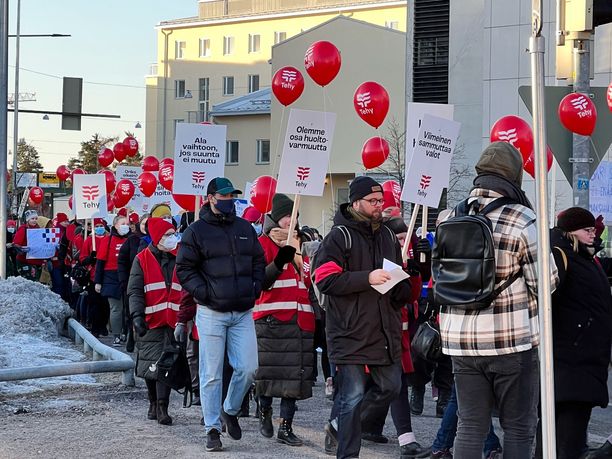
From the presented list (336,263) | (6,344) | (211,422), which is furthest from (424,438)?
(6,344)

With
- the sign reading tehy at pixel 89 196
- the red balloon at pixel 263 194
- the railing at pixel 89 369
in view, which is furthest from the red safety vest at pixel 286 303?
the sign reading tehy at pixel 89 196

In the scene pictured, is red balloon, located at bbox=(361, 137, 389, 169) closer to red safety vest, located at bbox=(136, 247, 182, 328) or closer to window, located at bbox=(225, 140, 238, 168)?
red safety vest, located at bbox=(136, 247, 182, 328)

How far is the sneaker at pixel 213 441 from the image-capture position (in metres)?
8.82

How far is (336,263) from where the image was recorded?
25.9 feet

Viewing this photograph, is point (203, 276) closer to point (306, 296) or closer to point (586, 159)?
point (306, 296)

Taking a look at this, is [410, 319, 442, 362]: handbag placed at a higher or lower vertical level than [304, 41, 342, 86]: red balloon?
lower

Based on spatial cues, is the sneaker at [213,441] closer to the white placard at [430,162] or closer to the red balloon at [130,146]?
the white placard at [430,162]

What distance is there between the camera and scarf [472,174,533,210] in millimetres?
6391

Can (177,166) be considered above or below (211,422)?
above

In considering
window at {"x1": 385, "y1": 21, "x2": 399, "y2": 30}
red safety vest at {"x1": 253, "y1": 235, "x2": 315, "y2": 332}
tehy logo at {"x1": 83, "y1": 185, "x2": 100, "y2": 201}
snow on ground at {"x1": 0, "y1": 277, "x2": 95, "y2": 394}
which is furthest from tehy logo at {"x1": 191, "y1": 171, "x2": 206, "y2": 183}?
window at {"x1": 385, "y1": 21, "x2": 399, "y2": 30}

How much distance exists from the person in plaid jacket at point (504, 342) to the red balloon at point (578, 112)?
12.9ft

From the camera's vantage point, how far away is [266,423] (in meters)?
9.65

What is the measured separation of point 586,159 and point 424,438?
286 cm

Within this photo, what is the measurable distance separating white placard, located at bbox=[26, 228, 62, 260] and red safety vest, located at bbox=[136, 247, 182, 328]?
12.2 m
